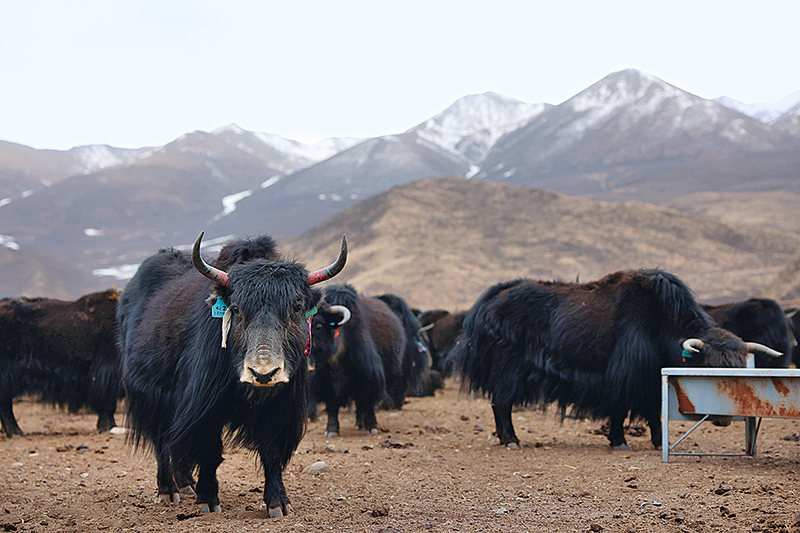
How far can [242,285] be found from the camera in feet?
15.6

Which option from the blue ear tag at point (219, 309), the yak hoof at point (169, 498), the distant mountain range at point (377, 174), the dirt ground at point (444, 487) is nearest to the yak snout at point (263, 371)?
the blue ear tag at point (219, 309)

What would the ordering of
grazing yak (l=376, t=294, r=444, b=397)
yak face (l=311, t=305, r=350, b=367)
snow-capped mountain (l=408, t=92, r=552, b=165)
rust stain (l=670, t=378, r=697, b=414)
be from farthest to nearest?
snow-capped mountain (l=408, t=92, r=552, b=165), grazing yak (l=376, t=294, r=444, b=397), yak face (l=311, t=305, r=350, b=367), rust stain (l=670, t=378, r=697, b=414)

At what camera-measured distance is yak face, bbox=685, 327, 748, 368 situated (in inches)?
301

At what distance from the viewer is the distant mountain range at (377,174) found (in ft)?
293

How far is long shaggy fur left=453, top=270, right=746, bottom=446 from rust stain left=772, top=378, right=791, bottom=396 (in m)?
1.38

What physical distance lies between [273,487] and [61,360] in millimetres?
6319

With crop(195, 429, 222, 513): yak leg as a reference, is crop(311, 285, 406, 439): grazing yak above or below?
above

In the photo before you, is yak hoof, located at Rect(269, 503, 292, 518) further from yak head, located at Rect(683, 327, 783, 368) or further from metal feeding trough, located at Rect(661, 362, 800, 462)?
yak head, located at Rect(683, 327, 783, 368)

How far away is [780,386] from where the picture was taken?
20.5 ft

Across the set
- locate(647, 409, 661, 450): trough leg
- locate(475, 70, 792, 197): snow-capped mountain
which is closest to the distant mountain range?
locate(475, 70, 792, 197): snow-capped mountain

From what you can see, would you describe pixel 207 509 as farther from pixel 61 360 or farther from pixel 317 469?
pixel 61 360

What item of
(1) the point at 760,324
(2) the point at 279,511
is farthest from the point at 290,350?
(1) the point at 760,324

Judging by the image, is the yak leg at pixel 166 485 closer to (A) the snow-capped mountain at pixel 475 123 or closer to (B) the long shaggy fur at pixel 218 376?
(B) the long shaggy fur at pixel 218 376

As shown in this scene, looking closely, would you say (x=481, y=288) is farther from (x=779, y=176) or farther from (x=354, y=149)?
(x=354, y=149)
